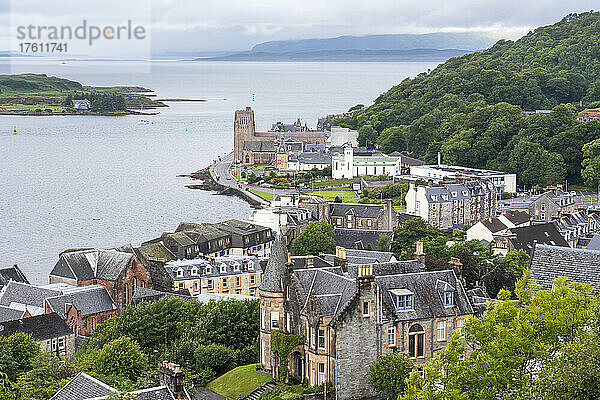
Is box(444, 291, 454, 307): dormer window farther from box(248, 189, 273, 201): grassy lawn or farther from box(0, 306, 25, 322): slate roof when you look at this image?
box(248, 189, 273, 201): grassy lawn

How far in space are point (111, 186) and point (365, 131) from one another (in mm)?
51723

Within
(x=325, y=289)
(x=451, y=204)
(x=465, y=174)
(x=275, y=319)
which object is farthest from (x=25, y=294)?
(x=465, y=174)

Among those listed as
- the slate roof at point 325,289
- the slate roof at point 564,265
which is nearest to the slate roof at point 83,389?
the slate roof at point 325,289

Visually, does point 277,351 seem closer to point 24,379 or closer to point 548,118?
point 24,379

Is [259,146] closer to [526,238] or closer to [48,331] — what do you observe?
[526,238]

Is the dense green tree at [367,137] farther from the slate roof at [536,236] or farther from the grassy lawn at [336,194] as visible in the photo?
the slate roof at [536,236]

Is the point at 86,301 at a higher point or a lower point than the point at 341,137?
lower

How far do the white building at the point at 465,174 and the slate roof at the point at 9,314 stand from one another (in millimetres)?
57232

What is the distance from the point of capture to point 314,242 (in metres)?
63.8

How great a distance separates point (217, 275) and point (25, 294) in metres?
11.1

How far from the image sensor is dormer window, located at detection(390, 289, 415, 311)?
33500mm

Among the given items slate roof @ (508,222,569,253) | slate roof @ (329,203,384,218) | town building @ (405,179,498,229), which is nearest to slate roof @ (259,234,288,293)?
slate roof @ (508,222,569,253)

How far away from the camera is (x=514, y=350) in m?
21.0

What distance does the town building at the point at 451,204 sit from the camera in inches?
3194
